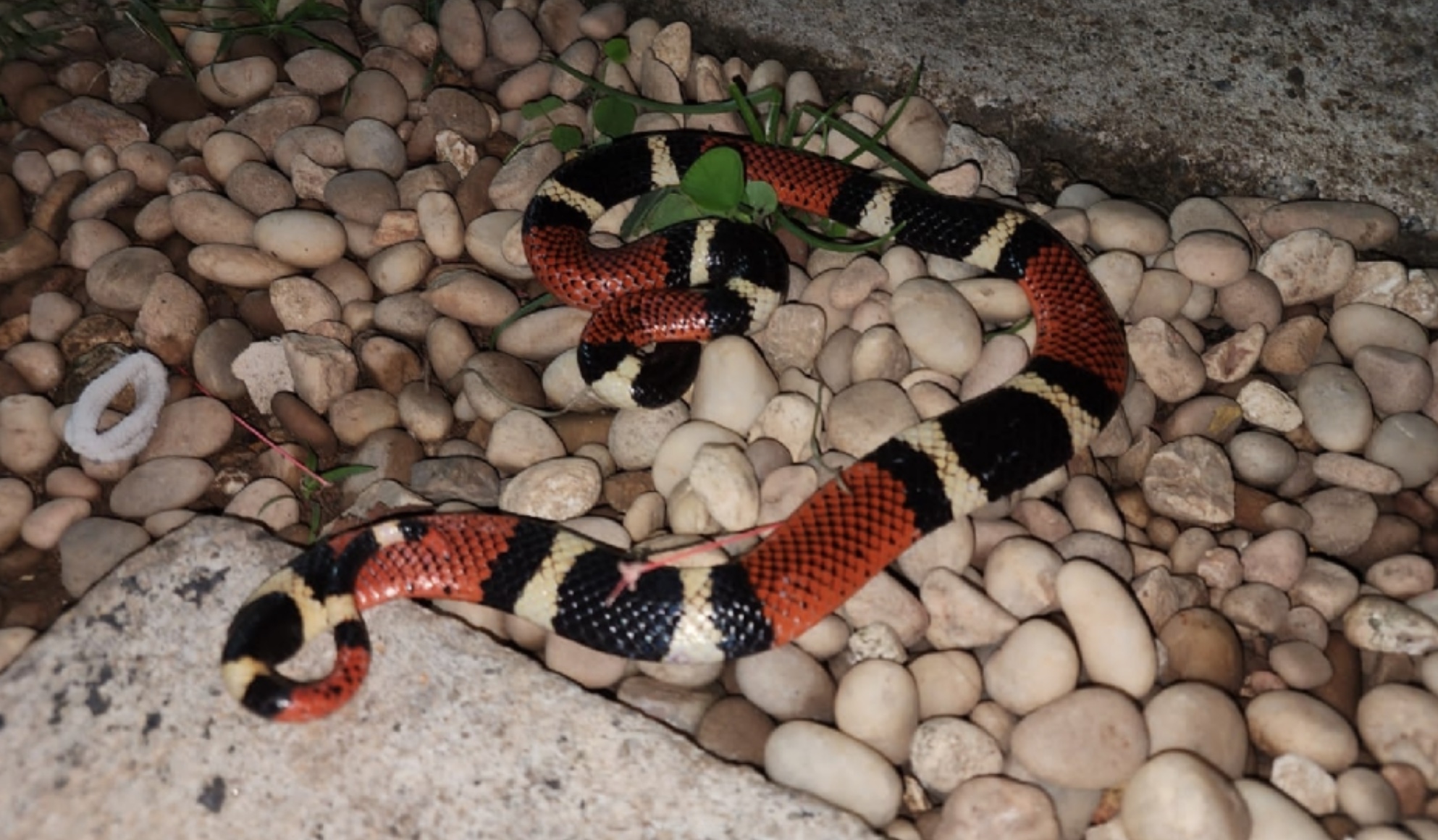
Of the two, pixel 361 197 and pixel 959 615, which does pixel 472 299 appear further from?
pixel 959 615

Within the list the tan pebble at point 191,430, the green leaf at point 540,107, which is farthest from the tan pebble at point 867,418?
the tan pebble at point 191,430

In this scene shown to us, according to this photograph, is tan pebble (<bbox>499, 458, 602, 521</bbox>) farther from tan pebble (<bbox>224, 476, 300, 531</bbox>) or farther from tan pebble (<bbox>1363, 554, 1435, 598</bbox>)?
tan pebble (<bbox>1363, 554, 1435, 598</bbox>)

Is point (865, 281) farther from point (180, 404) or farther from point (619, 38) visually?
point (180, 404)

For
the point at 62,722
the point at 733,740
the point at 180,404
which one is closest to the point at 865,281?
the point at 733,740

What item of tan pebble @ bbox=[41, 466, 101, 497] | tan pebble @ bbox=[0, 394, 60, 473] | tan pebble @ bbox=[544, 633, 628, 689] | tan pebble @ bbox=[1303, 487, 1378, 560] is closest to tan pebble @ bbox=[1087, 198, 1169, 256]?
tan pebble @ bbox=[1303, 487, 1378, 560]

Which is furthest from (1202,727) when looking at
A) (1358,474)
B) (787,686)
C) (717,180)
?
(717,180)

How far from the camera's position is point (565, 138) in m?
5.07

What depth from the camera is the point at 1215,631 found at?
→ 11.6 ft

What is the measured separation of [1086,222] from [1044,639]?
198 centimetres

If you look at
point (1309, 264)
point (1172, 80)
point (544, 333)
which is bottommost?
point (544, 333)

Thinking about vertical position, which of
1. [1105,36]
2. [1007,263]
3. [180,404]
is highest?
[1105,36]

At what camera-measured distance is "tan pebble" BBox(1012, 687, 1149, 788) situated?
322 centimetres

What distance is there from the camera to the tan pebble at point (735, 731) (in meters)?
3.40

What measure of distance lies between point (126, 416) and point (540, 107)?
211 cm
